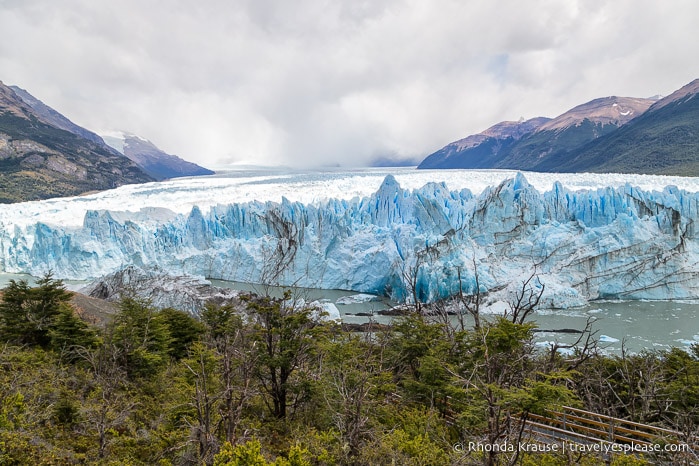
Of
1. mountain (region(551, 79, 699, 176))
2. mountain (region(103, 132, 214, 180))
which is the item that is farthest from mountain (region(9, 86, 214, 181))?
mountain (region(551, 79, 699, 176))

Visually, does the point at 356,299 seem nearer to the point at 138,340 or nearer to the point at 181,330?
the point at 181,330

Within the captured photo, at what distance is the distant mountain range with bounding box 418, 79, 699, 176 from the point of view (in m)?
48.1

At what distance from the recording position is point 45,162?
6756 centimetres

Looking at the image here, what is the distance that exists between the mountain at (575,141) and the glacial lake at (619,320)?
36.0 meters

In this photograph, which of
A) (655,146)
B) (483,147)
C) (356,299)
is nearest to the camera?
(356,299)

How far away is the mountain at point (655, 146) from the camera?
4544 centimetres

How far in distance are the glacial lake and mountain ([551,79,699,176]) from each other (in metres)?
28.4

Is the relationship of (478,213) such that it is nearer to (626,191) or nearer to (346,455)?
(626,191)

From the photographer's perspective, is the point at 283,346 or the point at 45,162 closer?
the point at 283,346

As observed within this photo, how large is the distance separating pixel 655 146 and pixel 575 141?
25.0 m

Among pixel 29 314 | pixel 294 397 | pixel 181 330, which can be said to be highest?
pixel 29 314

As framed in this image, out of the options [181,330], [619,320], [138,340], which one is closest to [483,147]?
[619,320]

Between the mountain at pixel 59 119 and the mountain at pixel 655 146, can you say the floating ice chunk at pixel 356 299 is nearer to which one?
the mountain at pixel 655 146

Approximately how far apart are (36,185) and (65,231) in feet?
149
